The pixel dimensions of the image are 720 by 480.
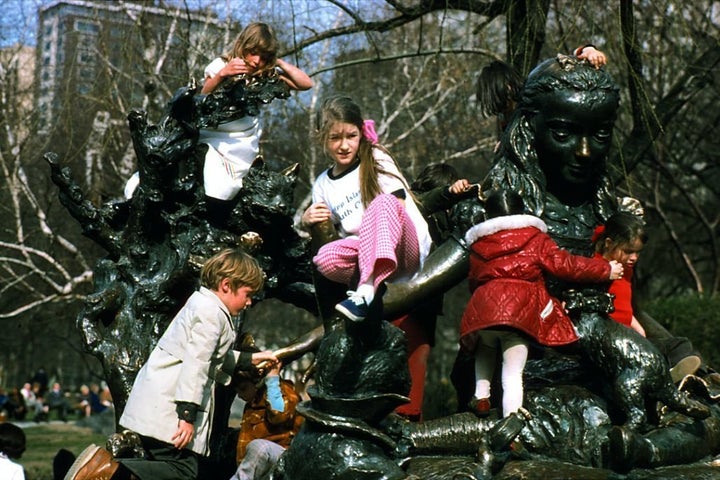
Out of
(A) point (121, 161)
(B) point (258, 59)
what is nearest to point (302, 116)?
(A) point (121, 161)

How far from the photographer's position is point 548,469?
3957 millimetres

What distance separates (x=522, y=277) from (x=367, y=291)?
25.1 inches

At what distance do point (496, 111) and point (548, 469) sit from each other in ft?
7.48

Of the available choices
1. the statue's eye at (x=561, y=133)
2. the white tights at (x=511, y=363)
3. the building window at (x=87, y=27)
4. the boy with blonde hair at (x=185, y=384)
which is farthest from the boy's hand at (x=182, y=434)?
the building window at (x=87, y=27)

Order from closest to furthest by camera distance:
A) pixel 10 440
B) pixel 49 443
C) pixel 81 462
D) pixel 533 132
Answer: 1. pixel 81 462
2. pixel 533 132
3. pixel 10 440
4. pixel 49 443

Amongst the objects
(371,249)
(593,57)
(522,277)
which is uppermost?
(593,57)

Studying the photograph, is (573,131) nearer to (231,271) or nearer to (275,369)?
(231,271)

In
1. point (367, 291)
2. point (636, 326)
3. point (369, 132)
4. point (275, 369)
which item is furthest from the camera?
point (275, 369)

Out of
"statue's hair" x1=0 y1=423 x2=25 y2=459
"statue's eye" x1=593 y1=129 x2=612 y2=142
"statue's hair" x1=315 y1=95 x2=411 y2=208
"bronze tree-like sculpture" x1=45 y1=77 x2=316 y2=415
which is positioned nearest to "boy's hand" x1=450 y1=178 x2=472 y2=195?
"statue's hair" x1=315 y1=95 x2=411 y2=208

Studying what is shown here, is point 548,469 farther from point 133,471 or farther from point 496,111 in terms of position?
point 496,111

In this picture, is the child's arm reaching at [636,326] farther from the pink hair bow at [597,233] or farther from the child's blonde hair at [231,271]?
the child's blonde hair at [231,271]

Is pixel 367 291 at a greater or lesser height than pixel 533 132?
lesser

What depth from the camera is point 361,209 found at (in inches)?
191

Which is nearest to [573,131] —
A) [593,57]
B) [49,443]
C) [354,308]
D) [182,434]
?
[593,57]
